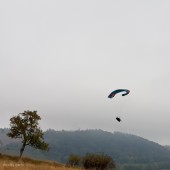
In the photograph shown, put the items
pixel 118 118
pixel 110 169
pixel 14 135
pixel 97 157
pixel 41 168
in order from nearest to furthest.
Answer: pixel 41 168, pixel 118 118, pixel 14 135, pixel 97 157, pixel 110 169

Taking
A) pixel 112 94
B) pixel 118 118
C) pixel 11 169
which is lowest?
pixel 11 169

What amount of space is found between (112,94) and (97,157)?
244ft

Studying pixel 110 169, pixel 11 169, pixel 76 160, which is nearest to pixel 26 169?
pixel 11 169

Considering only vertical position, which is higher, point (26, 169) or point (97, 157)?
point (97, 157)

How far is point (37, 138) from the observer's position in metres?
83.1

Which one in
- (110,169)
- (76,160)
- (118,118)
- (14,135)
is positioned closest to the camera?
(118,118)

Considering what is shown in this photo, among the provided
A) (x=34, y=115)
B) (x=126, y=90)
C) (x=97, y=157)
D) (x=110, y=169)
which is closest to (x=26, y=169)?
(x=126, y=90)

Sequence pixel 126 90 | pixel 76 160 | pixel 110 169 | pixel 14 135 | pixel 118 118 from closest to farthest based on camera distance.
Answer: pixel 118 118 → pixel 126 90 → pixel 14 135 → pixel 110 169 → pixel 76 160

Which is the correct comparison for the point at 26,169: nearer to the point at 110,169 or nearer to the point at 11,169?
the point at 11,169

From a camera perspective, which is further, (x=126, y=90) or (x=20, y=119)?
(x=20, y=119)

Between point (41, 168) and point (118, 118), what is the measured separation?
73.0 ft

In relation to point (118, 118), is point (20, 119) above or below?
above

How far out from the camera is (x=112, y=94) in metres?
46.0

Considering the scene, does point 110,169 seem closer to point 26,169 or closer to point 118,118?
point 118,118
